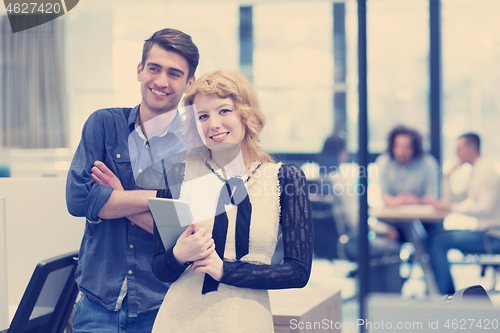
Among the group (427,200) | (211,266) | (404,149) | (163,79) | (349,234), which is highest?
(163,79)

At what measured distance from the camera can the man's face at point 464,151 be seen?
4073 millimetres

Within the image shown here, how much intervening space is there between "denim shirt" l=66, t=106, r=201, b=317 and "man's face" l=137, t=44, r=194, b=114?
6cm

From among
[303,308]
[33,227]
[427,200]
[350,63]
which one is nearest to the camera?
[303,308]

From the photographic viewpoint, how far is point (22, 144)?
2.76 m

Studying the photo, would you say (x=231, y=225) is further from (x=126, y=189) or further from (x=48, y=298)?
(x=48, y=298)

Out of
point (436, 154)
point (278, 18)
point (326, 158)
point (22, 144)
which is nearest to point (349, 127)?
point (326, 158)

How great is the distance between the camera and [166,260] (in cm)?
104

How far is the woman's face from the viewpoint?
1127 millimetres

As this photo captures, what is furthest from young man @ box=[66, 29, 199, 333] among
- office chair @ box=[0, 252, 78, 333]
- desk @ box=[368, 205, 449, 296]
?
desk @ box=[368, 205, 449, 296]

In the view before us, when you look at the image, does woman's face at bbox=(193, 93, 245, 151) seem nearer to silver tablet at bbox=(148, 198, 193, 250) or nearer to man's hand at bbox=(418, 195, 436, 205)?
silver tablet at bbox=(148, 198, 193, 250)

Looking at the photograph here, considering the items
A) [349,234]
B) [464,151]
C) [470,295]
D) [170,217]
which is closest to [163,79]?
[170,217]

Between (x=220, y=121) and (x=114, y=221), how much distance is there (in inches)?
20.4

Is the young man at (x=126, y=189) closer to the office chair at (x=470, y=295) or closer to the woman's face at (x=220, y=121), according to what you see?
the woman's face at (x=220, y=121)

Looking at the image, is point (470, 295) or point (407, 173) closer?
point (470, 295)
